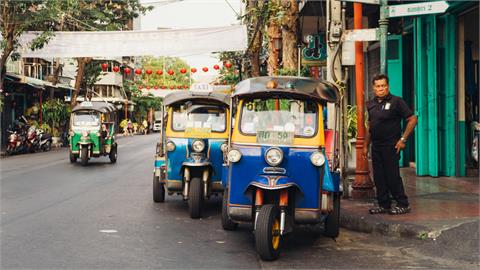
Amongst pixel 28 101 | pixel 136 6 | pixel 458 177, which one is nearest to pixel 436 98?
pixel 458 177

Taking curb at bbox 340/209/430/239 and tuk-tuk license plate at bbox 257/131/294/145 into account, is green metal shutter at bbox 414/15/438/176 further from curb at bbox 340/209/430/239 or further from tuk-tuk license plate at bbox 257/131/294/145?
tuk-tuk license plate at bbox 257/131/294/145

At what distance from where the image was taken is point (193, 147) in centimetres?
1007

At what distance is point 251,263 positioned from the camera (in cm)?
640

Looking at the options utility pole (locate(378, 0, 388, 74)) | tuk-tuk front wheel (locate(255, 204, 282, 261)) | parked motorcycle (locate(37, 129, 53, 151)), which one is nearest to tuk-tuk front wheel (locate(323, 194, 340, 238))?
tuk-tuk front wheel (locate(255, 204, 282, 261))

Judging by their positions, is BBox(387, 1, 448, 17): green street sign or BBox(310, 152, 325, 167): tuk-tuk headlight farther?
BBox(387, 1, 448, 17): green street sign

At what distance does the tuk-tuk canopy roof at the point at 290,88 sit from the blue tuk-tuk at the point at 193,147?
2.67 metres

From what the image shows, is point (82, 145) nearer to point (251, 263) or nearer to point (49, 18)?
point (49, 18)

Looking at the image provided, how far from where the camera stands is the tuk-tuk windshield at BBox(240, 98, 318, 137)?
24.0 ft

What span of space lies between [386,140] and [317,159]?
6.88 ft

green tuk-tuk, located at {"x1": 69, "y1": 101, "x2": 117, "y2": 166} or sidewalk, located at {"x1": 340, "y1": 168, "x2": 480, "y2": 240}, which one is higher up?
green tuk-tuk, located at {"x1": 69, "y1": 101, "x2": 117, "y2": 166}

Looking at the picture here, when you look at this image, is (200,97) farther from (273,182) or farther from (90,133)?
(90,133)

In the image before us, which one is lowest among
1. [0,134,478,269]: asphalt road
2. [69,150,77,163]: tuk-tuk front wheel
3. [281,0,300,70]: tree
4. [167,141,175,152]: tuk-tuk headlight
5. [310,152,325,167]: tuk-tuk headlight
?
[0,134,478,269]: asphalt road

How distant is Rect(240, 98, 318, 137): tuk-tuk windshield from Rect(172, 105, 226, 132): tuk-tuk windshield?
304 cm

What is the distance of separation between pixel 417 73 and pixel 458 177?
240 cm
